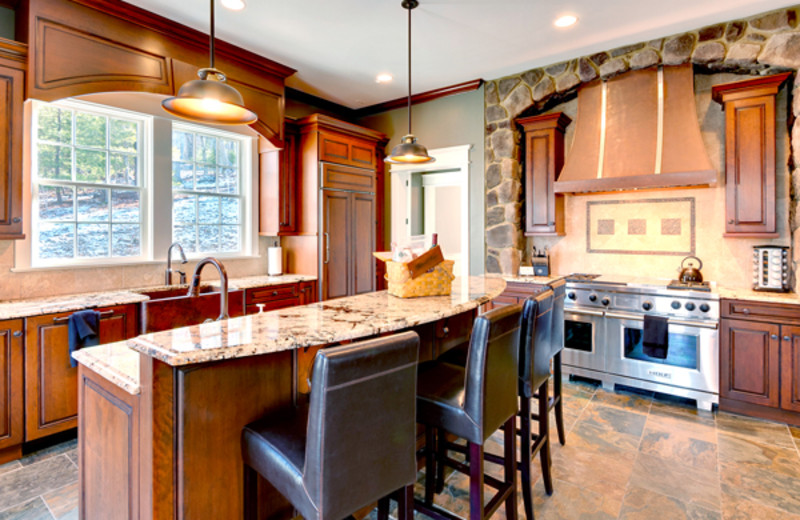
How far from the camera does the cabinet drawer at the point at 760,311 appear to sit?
297 centimetres

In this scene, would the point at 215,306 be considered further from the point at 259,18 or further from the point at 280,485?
the point at 259,18

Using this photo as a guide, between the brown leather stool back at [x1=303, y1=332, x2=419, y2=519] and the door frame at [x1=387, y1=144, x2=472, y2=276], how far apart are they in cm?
376

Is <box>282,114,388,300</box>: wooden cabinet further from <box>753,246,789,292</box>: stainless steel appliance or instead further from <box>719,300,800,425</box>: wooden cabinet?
<box>753,246,789,292</box>: stainless steel appliance

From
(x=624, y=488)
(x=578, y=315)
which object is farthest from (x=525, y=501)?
(x=578, y=315)

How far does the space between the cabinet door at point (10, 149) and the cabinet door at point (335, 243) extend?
2.48m

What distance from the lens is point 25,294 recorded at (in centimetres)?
306

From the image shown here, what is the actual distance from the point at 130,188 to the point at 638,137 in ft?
15.1

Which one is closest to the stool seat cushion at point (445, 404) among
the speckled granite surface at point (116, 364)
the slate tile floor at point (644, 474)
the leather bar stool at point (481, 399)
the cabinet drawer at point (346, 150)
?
the leather bar stool at point (481, 399)

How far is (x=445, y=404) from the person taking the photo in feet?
5.30

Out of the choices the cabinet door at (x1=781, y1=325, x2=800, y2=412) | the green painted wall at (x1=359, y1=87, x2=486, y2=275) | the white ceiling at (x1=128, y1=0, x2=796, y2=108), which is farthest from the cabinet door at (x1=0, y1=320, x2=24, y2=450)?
the cabinet door at (x1=781, y1=325, x2=800, y2=412)

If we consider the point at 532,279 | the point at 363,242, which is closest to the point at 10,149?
the point at 363,242

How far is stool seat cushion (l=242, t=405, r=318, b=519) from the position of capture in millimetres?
1143

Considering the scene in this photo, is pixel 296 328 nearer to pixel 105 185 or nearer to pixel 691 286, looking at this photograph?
pixel 105 185

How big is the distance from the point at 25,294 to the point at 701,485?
4620 mm
